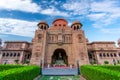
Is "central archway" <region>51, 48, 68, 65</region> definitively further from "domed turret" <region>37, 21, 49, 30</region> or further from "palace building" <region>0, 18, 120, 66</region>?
"domed turret" <region>37, 21, 49, 30</region>

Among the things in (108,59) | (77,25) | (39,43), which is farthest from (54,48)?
(108,59)

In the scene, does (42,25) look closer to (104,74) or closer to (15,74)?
(15,74)

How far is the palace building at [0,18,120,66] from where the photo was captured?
26859mm

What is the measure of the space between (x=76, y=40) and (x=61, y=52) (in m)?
7.51

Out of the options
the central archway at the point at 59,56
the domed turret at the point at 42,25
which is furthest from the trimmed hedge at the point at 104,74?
the domed turret at the point at 42,25

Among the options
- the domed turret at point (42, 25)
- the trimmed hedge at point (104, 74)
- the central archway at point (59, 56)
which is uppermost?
the domed turret at point (42, 25)

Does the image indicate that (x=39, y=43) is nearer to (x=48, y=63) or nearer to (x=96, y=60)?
(x=48, y=63)

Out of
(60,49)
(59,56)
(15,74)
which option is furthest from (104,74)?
(59,56)

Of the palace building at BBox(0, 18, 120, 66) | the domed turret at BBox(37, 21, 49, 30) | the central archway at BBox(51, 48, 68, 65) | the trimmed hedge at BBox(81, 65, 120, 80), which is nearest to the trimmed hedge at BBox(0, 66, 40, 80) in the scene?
the trimmed hedge at BBox(81, 65, 120, 80)

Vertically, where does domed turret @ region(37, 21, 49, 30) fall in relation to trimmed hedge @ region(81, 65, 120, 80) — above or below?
above

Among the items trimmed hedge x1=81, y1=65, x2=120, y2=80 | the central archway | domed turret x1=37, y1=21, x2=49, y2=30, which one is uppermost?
domed turret x1=37, y1=21, x2=49, y2=30

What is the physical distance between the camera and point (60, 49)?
100 feet

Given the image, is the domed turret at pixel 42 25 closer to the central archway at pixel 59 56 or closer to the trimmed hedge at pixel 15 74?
the central archway at pixel 59 56

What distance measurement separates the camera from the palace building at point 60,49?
88.1ft
